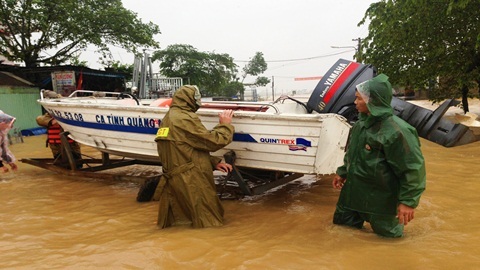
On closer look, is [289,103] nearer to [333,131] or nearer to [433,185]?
[333,131]

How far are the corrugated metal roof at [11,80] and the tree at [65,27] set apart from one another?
4.70 feet

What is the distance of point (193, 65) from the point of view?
79.6ft

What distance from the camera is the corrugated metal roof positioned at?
13.2 meters

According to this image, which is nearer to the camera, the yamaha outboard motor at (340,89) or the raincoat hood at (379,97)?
the raincoat hood at (379,97)

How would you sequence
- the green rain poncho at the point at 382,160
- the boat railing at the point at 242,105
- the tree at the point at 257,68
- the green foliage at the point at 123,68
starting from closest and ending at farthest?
the green rain poncho at the point at 382,160 → the boat railing at the point at 242,105 → the green foliage at the point at 123,68 → the tree at the point at 257,68

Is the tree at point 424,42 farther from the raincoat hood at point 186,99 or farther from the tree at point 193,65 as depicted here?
the tree at point 193,65

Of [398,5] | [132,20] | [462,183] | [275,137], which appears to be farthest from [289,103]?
[132,20]

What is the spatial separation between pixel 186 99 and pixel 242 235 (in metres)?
1.45

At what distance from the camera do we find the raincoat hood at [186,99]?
3.49m

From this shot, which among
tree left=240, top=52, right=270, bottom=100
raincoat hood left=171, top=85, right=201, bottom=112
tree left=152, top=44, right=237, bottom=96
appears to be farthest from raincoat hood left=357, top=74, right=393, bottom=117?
tree left=240, top=52, right=270, bottom=100

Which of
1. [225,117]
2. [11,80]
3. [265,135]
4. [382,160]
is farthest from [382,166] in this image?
[11,80]

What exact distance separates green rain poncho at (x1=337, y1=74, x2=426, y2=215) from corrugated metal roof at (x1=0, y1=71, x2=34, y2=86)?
1437cm

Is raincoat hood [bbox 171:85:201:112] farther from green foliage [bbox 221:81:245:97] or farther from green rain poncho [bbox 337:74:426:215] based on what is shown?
green foliage [bbox 221:81:245:97]

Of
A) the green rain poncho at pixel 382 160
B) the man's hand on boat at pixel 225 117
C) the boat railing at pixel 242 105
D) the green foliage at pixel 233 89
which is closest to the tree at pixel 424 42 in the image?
the boat railing at pixel 242 105
